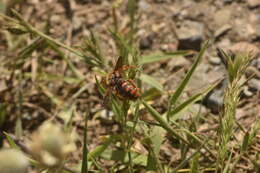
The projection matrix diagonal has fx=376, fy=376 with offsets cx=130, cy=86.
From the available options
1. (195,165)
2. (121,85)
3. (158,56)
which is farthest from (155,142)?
(158,56)

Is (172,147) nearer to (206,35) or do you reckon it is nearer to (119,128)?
(119,128)

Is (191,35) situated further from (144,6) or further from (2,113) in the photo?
(2,113)

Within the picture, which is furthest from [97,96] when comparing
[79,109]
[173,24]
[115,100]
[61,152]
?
[61,152]

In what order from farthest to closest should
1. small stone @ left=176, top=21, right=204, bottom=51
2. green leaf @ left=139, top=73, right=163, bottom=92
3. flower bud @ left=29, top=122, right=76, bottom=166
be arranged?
1. small stone @ left=176, top=21, right=204, bottom=51
2. green leaf @ left=139, top=73, right=163, bottom=92
3. flower bud @ left=29, top=122, right=76, bottom=166

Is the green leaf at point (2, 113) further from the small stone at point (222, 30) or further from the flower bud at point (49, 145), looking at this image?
the flower bud at point (49, 145)

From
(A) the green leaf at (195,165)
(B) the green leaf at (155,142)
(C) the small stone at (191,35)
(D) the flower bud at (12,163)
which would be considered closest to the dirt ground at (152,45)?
(C) the small stone at (191,35)

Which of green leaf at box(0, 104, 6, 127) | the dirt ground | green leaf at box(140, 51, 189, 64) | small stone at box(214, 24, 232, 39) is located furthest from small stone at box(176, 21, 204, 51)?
green leaf at box(0, 104, 6, 127)

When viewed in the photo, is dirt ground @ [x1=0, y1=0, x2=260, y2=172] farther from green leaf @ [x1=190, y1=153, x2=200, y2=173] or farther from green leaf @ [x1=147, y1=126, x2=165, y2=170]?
green leaf @ [x1=190, y1=153, x2=200, y2=173]
